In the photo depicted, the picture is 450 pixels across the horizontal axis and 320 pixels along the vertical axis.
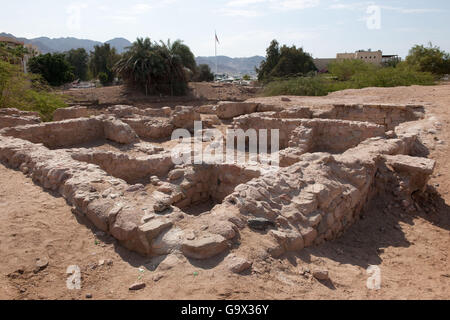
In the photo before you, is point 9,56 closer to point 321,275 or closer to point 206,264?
point 206,264

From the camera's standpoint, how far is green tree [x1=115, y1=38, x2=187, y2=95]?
2589 centimetres

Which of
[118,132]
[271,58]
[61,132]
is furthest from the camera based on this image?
[271,58]

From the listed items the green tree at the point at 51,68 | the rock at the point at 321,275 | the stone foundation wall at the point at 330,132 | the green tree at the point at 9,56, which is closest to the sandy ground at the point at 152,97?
the green tree at the point at 9,56

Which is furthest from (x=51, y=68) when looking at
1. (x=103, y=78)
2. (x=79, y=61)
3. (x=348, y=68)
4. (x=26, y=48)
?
(x=348, y=68)

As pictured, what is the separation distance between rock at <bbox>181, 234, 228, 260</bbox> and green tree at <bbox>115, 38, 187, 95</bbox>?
79.6 feet

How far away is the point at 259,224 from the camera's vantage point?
12.7ft

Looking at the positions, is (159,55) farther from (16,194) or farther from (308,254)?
(308,254)

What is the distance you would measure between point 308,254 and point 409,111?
30.2 ft

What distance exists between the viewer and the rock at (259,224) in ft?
12.7

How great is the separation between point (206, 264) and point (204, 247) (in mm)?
166

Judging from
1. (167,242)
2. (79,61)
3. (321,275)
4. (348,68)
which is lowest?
(321,275)

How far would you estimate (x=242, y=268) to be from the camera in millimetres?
3150

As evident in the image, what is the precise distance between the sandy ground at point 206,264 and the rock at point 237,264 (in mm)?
72
